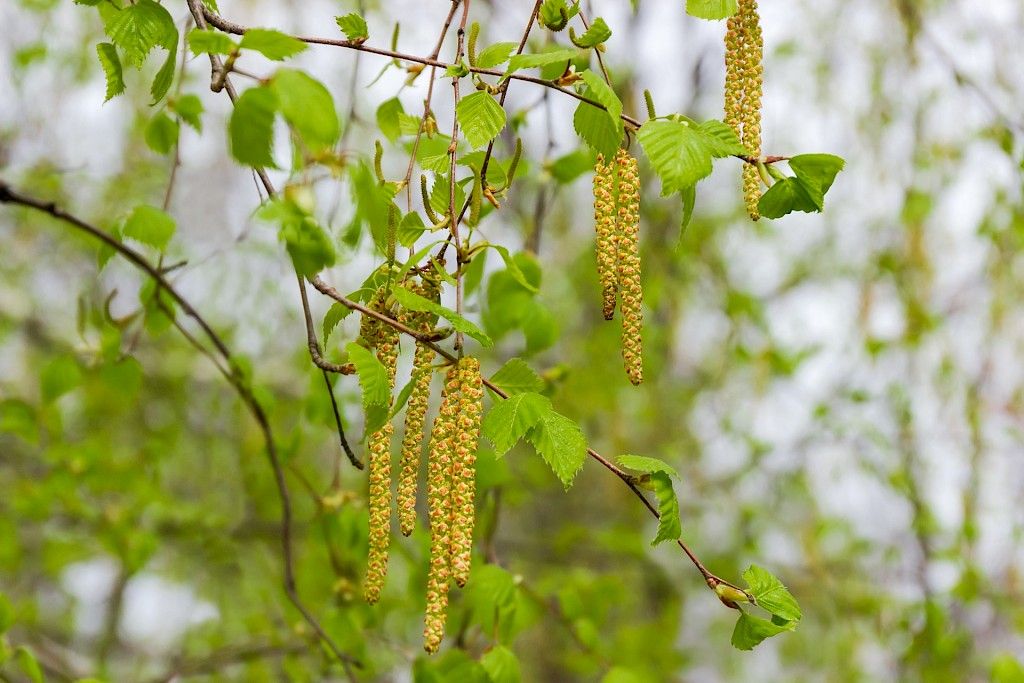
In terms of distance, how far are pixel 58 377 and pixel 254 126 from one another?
1180 millimetres

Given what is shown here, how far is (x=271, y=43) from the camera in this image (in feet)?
2.66

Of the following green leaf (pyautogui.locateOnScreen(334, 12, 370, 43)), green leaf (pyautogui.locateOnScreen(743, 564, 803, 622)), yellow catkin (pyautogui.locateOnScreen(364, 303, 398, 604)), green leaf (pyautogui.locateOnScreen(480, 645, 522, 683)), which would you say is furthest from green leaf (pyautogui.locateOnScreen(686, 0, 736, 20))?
green leaf (pyautogui.locateOnScreen(480, 645, 522, 683))

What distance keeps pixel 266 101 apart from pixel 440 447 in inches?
13.5

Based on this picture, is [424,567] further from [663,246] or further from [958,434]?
[958,434]

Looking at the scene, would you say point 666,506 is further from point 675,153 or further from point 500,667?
point 500,667

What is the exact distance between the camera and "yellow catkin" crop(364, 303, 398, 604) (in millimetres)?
951

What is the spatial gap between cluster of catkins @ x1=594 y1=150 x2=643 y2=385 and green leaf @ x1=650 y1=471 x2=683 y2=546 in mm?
123

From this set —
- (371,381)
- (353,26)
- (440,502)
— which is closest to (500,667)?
(440,502)

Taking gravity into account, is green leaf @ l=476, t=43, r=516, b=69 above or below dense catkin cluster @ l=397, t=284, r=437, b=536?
above

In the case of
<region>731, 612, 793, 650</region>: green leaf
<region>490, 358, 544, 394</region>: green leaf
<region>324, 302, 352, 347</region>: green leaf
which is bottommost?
<region>731, 612, 793, 650</region>: green leaf

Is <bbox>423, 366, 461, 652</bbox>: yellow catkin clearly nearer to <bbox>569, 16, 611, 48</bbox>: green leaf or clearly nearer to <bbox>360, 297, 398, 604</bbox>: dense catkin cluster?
<bbox>360, 297, 398, 604</bbox>: dense catkin cluster

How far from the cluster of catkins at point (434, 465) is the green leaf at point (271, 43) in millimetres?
240

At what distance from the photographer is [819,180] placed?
949mm

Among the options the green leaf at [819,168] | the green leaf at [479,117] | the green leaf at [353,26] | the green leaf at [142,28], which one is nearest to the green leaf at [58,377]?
the green leaf at [142,28]
